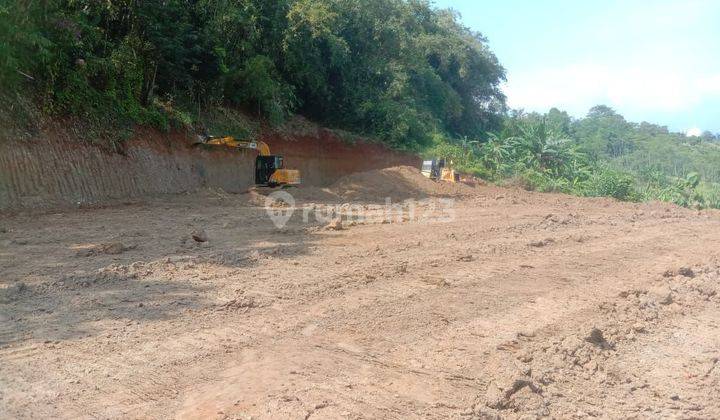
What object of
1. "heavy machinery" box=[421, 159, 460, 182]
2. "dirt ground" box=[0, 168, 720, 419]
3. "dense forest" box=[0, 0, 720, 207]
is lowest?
"dirt ground" box=[0, 168, 720, 419]

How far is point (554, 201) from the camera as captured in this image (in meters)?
24.8

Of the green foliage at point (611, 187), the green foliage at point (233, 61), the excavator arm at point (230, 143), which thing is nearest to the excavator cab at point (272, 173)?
the excavator arm at point (230, 143)

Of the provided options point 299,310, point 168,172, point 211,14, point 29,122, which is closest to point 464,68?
point 211,14

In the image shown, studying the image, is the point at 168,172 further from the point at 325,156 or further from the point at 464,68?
the point at 464,68

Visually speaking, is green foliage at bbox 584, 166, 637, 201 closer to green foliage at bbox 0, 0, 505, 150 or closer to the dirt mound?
green foliage at bbox 0, 0, 505, 150

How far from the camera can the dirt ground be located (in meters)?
4.69

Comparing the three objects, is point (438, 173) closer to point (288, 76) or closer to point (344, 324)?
point (288, 76)

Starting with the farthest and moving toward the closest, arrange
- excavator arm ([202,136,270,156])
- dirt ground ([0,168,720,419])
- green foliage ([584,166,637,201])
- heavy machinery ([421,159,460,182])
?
1. green foliage ([584,166,637,201])
2. heavy machinery ([421,159,460,182])
3. excavator arm ([202,136,270,156])
4. dirt ground ([0,168,720,419])

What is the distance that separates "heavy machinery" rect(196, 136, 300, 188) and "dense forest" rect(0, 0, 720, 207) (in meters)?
1.48

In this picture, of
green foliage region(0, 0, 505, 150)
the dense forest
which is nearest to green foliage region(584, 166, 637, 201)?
the dense forest

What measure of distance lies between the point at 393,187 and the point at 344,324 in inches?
681

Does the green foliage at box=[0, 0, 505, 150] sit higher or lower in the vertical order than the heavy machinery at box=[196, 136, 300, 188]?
higher

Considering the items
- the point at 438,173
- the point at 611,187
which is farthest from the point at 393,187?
the point at 611,187

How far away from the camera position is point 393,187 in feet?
77.2
